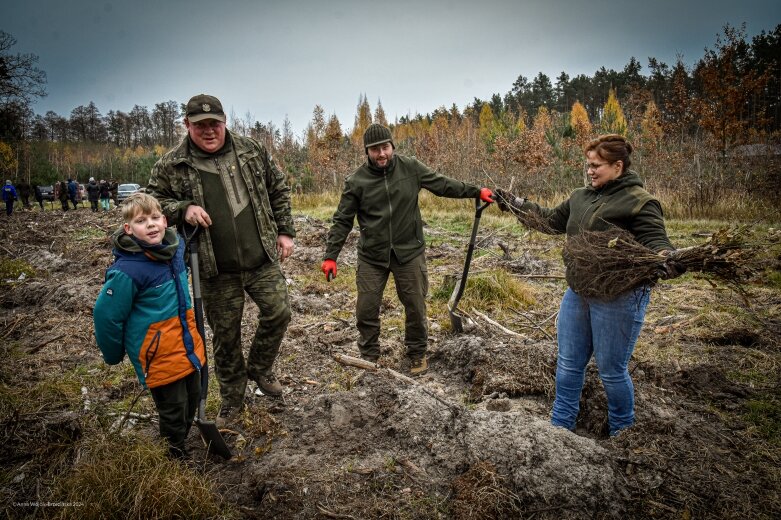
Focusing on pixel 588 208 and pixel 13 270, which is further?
pixel 13 270

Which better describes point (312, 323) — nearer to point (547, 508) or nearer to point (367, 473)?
point (367, 473)

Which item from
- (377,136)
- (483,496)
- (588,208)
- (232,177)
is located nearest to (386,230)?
(377,136)

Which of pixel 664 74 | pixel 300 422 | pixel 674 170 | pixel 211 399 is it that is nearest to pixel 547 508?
pixel 300 422

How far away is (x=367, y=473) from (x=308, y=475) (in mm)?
346

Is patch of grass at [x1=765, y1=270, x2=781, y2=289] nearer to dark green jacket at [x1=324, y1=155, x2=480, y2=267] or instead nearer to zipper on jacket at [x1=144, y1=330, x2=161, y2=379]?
dark green jacket at [x1=324, y1=155, x2=480, y2=267]

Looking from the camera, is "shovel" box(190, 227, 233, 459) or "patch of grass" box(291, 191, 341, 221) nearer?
"shovel" box(190, 227, 233, 459)

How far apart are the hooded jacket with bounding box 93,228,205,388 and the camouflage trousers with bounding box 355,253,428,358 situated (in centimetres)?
180

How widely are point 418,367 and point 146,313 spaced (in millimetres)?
2635

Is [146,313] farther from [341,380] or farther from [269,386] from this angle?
[341,380]

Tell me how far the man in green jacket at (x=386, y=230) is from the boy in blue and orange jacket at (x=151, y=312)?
1.65 m

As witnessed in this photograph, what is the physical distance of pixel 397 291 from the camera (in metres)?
4.27

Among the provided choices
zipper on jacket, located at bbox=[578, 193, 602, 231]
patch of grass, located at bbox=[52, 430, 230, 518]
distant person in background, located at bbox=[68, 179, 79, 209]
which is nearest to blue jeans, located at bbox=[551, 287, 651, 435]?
zipper on jacket, located at bbox=[578, 193, 602, 231]

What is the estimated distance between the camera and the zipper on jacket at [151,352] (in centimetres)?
254

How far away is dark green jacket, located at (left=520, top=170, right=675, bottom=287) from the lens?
2.58 m
